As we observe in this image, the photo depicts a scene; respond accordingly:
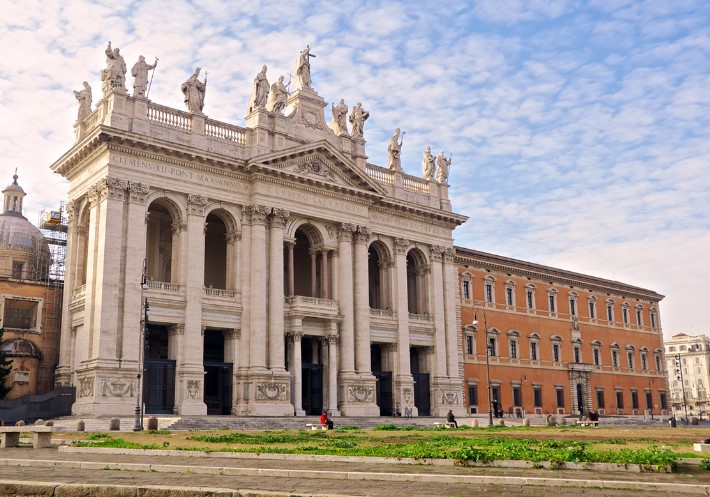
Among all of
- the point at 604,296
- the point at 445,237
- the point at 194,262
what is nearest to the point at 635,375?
the point at 604,296

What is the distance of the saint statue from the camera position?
56.1 meters

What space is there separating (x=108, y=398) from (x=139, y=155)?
12422 millimetres

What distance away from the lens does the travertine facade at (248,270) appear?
3875cm

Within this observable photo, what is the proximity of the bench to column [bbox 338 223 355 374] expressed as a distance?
81.2 ft

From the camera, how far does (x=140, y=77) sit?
1612 inches

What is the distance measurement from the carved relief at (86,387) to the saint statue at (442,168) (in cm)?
2894

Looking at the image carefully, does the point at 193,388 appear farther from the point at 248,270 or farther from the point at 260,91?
the point at 260,91

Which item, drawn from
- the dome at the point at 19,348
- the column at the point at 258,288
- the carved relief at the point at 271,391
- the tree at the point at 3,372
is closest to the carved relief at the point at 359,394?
the carved relief at the point at 271,391

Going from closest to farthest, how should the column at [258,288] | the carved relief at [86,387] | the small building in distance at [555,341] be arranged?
the carved relief at [86,387], the column at [258,288], the small building in distance at [555,341]

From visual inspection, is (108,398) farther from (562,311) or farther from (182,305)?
(562,311)

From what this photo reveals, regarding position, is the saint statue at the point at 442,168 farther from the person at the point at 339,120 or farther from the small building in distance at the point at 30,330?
the small building in distance at the point at 30,330

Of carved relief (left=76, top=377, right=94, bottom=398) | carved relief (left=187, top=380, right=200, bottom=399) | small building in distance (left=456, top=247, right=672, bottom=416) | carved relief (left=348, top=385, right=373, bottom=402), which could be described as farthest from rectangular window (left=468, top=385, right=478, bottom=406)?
carved relief (left=76, top=377, right=94, bottom=398)

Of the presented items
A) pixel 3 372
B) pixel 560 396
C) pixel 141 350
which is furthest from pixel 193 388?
pixel 560 396

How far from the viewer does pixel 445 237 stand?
54594mm
